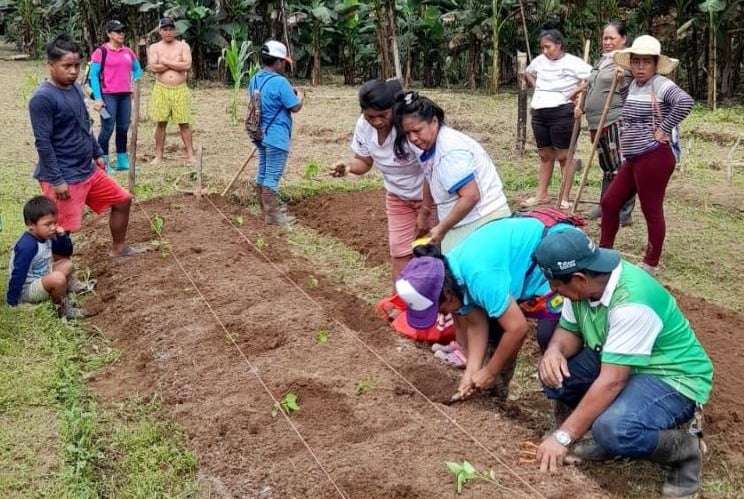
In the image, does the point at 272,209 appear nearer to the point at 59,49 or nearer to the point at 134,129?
→ the point at 134,129

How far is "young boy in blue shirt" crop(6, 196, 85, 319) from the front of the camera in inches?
199

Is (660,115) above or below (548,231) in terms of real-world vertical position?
above

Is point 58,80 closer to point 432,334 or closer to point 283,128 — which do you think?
point 283,128

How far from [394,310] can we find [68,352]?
194cm

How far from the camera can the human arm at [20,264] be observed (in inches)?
199

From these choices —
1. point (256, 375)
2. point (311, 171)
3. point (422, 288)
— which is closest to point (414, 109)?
point (422, 288)

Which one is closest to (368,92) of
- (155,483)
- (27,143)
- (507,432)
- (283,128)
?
(507,432)

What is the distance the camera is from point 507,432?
3.65 m

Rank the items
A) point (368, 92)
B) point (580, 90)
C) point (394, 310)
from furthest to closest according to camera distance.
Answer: point (580, 90) < point (394, 310) < point (368, 92)

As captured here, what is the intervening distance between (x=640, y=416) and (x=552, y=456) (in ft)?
1.24

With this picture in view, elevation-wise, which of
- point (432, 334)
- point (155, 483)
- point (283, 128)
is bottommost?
point (155, 483)

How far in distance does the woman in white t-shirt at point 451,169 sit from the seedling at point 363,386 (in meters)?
0.78

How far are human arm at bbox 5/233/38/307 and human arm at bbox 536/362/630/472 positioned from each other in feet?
11.0

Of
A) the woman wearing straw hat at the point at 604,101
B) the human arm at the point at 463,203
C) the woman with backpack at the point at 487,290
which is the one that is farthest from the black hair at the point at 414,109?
the woman wearing straw hat at the point at 604,101
